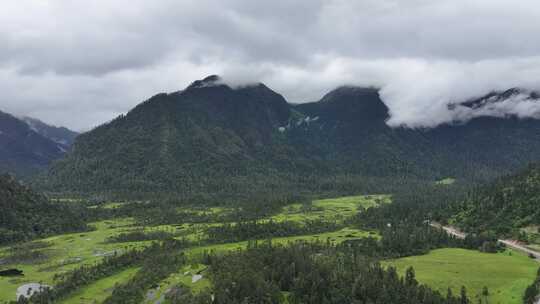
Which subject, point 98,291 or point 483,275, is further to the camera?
point 483,275

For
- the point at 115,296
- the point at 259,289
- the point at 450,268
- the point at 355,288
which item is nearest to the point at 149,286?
the point at 115,296

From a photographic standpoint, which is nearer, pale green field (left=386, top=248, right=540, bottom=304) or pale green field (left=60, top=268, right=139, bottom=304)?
pale green field (left=386, top=248, right=540, bottom=304)

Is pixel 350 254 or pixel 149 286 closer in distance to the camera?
pixel 149 286

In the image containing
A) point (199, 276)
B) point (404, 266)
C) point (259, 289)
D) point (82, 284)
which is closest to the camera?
point (259, 289)

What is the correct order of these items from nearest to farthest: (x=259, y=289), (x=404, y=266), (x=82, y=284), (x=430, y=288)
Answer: (x=259, y=289)
(x=430, y=288)
(x=82, y=284)
(x=404, y=266)

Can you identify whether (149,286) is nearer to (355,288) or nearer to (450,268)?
(355,288)

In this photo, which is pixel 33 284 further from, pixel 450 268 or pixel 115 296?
pixel 450 268

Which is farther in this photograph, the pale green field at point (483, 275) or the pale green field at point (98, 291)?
the pale green field at point (98, 291)
